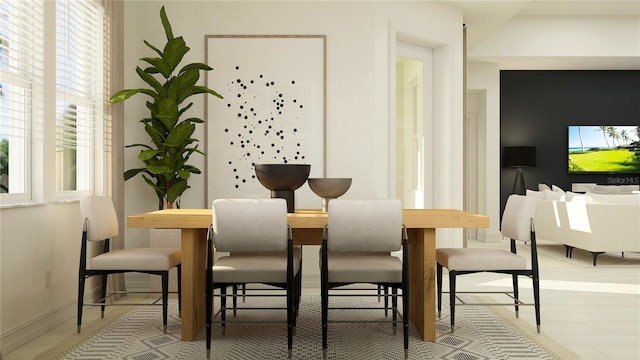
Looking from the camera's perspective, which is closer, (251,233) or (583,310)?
(251,233)

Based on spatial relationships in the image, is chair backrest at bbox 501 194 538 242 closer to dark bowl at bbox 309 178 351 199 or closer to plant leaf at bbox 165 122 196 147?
dark bowl at bbox 309 178 351 199

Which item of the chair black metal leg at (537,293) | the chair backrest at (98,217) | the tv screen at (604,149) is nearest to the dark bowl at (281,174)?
the chair backrest at (98,217)

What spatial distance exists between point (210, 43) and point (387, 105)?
179 cm

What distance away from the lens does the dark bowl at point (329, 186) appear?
147 inches

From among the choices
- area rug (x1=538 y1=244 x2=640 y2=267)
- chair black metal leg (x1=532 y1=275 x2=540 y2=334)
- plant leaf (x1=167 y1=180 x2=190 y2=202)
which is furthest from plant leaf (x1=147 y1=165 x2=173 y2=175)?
area rug (x1=538 y1=244 x2=640 y2=267)

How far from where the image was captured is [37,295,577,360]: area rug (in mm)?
3217

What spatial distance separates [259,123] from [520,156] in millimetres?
5930

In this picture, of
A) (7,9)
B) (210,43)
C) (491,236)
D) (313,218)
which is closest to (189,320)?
(313,218)

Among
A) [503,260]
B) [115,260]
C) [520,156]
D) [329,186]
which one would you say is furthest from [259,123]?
[520,156]

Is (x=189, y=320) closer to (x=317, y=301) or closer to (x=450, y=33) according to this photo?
(x=317, y=301)

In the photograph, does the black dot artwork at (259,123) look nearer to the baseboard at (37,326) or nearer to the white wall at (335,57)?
the white wall at (335,57)

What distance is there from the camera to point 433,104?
246 inches

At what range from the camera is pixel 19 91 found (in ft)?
11.8

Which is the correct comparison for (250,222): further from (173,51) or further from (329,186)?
(173,51)
